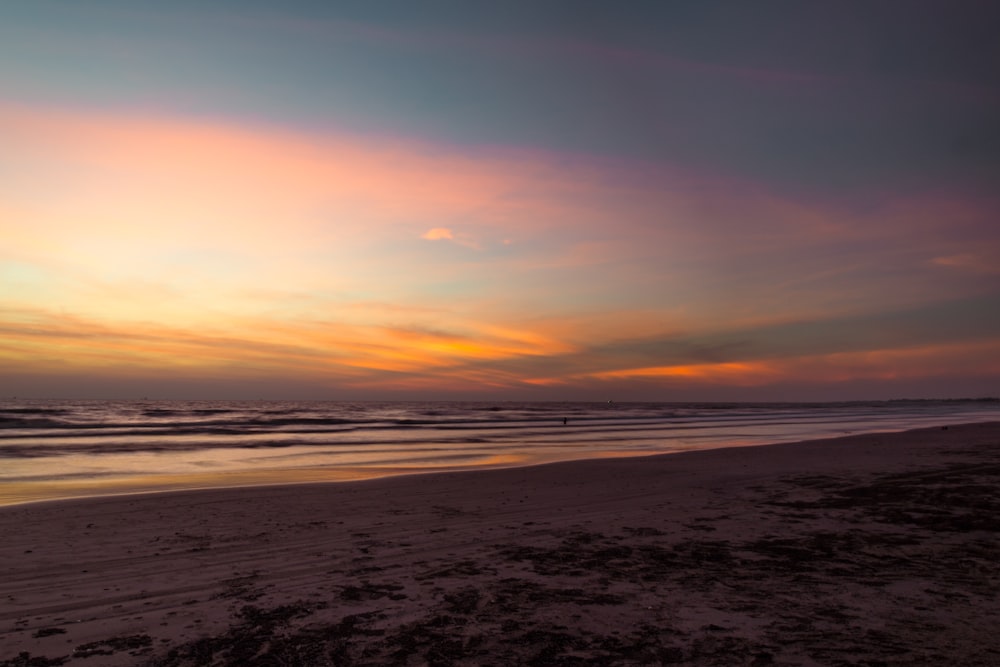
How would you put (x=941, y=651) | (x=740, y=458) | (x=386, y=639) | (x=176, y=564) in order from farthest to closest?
(x=740, y=458) < (x=176, y=564) < (x=386, y=639) < (x=941, y=651)

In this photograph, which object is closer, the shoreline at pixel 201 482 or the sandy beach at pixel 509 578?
the sandy beach at pixel 509 578

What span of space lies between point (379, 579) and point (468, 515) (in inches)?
181

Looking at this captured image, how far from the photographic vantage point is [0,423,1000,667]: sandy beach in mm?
5879

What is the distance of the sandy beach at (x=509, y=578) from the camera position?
5.88 metres

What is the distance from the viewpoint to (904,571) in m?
8.24

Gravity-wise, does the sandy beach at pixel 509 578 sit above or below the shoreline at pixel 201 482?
above

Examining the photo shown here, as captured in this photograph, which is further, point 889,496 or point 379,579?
point 889,496

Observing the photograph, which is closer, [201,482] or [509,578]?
[509,578]

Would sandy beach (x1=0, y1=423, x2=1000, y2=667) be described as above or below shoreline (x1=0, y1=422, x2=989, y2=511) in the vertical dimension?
above

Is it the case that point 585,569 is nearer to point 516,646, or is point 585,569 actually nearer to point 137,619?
point 516,646

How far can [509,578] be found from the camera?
319 inches

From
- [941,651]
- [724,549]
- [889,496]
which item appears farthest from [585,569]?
[889,496]

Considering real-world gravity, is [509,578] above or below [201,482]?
above

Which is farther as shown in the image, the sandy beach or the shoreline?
the shoreline
